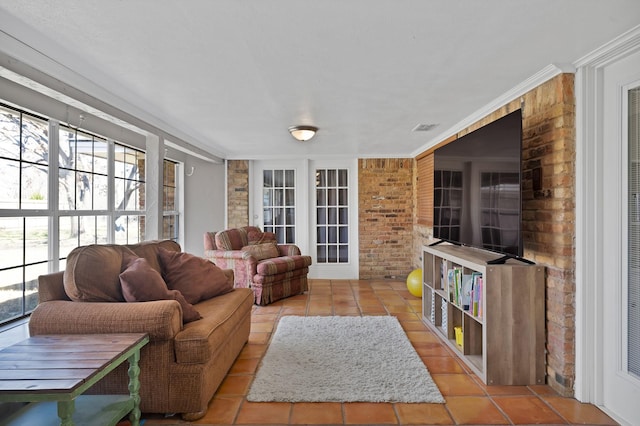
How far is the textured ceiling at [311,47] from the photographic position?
1.70 metres

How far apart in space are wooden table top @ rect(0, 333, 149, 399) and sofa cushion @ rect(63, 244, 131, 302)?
29cm

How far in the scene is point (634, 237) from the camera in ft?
6.75

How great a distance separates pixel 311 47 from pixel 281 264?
3190 mm

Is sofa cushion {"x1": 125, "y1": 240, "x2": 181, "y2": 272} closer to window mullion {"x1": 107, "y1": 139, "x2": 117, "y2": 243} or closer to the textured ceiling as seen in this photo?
window mullion {"x1": 107, "y1": 139, "x2": 117, "y2": 243}

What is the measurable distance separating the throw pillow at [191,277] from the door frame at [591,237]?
2586mm

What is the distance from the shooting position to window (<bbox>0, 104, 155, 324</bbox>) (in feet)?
8.05

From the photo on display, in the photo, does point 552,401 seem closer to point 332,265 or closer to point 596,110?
point 596,110

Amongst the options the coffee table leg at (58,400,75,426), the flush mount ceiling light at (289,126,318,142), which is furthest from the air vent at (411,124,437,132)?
the coffee table leg at (58,400,75,426)

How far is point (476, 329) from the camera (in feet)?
9.55

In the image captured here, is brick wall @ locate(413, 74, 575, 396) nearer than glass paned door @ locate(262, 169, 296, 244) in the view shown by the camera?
Yes

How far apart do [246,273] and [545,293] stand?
132 inches

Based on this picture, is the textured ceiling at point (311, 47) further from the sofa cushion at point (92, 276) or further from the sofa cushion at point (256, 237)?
the sofa cushion at point (256, 237)

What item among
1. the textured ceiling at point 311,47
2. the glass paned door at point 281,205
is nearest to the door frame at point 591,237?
the textured ceiling at point 311,47

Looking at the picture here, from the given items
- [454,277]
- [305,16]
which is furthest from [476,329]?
[305,16]
